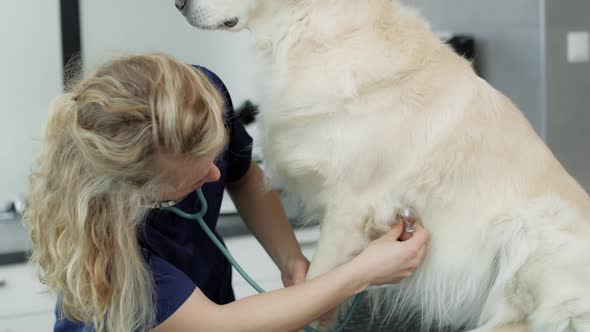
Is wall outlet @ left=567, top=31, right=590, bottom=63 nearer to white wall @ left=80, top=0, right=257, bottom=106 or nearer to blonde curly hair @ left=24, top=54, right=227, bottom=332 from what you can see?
white wall @ left=80, top=0, right=257, bottom=106

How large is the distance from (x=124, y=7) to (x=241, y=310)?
51.7 inches

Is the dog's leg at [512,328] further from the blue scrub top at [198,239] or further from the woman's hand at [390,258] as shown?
the blue scrub top at [198,239]

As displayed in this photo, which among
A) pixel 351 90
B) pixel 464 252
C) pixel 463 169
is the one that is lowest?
pixel 464 252

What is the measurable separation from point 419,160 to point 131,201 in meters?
0.46

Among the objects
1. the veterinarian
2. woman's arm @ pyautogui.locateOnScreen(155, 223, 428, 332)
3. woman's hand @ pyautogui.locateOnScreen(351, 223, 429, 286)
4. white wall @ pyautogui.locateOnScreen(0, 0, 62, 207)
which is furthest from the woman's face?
white wall @ pyautogui.locateOnScreen(0, 0, 62, 207)

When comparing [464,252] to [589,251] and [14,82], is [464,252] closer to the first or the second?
[589,251]

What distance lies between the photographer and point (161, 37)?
2010 mm

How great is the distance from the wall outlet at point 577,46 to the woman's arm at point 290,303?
1.46m

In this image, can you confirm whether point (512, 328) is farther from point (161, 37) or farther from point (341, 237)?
point (161, 37)

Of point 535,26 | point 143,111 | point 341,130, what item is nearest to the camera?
point 143,111

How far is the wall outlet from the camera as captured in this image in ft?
7.06

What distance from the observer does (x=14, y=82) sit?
1.89 metres

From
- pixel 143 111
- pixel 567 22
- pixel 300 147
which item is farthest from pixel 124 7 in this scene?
pixel 567 22

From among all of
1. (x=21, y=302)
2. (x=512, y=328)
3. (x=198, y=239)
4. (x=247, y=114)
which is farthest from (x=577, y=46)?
(x=21, y=302)
